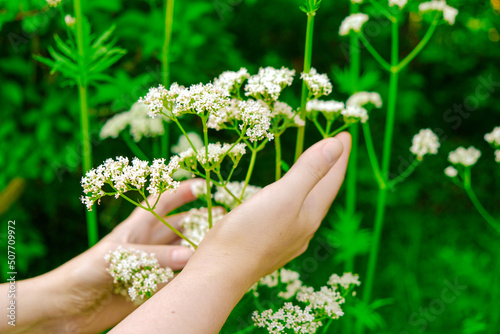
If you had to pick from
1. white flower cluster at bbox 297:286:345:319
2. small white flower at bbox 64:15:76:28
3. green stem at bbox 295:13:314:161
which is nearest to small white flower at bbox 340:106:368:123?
green stem at bbox 295:13:314:161

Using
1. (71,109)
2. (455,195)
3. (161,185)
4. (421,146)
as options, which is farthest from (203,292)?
(455,195)

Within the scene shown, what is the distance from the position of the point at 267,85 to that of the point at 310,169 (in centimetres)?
28

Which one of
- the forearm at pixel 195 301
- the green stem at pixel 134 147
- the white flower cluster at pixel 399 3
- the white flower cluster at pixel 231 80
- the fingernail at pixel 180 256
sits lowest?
the forearm at pixel 195 301

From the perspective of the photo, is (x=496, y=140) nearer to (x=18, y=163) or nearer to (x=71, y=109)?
(x=71, y=109)

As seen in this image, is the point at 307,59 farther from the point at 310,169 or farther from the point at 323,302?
Answer: the point at 323,302

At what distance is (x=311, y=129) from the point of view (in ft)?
13.7

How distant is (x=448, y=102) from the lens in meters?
4.73

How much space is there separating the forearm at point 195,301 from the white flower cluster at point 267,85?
1.62ft

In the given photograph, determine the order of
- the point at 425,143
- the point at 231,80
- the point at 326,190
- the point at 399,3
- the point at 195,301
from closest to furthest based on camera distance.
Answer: the point at 195,301 → the point at 231,80 → the point at 326,190 → the point at 399,3 → the point at 425,143

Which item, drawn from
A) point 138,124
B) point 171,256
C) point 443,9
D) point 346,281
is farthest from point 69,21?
point 443,9

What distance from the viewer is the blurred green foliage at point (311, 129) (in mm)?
2602

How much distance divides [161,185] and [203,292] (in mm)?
298

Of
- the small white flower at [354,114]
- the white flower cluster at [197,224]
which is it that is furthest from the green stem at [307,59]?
the white flower cluster at [197,224]

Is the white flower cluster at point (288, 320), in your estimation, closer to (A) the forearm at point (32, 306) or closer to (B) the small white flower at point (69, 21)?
(A) the forearm at point (32, 306)
